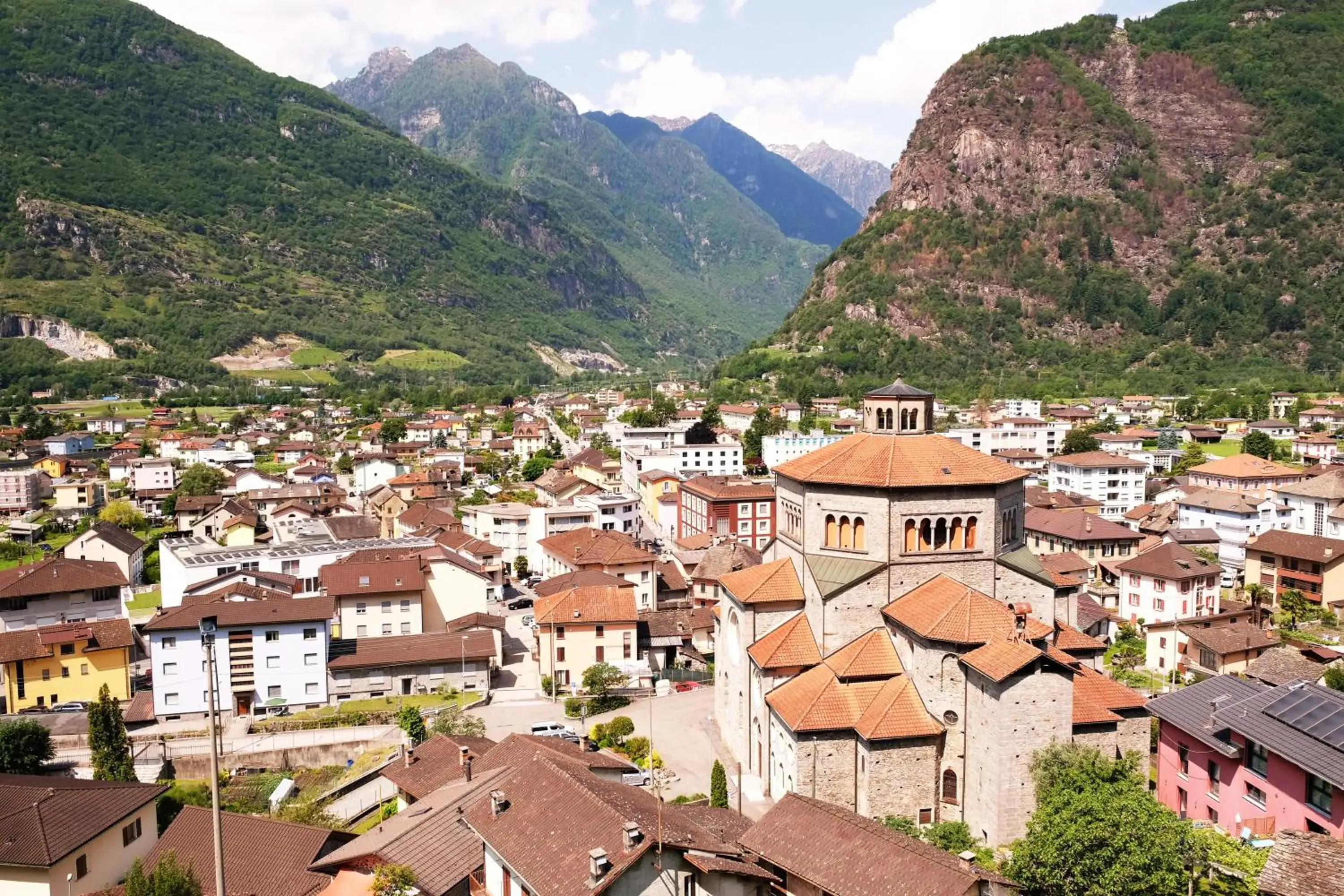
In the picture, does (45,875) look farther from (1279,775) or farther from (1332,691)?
(1332,691)

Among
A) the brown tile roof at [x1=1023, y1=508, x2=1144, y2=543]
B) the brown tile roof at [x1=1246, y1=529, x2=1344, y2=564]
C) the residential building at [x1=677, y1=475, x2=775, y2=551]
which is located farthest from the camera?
the residential building at [x1=677, y1=475, x2=775, y2=551]

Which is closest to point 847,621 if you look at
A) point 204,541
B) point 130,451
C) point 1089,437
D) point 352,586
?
point 352,586

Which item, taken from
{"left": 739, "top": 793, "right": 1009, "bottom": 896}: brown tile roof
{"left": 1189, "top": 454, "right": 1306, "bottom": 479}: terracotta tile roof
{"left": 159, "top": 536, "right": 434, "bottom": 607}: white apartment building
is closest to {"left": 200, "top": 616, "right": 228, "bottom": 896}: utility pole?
{"left": 739, "top": 793, "right": 1009, "bottom": 896}: brown tile roof

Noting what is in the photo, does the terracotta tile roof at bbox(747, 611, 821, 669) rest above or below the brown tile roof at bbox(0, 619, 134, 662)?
above

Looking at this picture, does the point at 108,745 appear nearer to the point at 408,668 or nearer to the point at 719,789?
the point at 408,668

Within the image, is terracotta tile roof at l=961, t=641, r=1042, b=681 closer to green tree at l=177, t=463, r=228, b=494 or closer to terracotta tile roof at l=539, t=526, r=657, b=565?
terracotta tile roof at l=539, t=526, r=657, b=565

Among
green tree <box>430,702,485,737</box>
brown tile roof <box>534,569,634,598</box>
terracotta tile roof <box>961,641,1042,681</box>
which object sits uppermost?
terracotta tile roof <box>961,641,1042,681</box>
